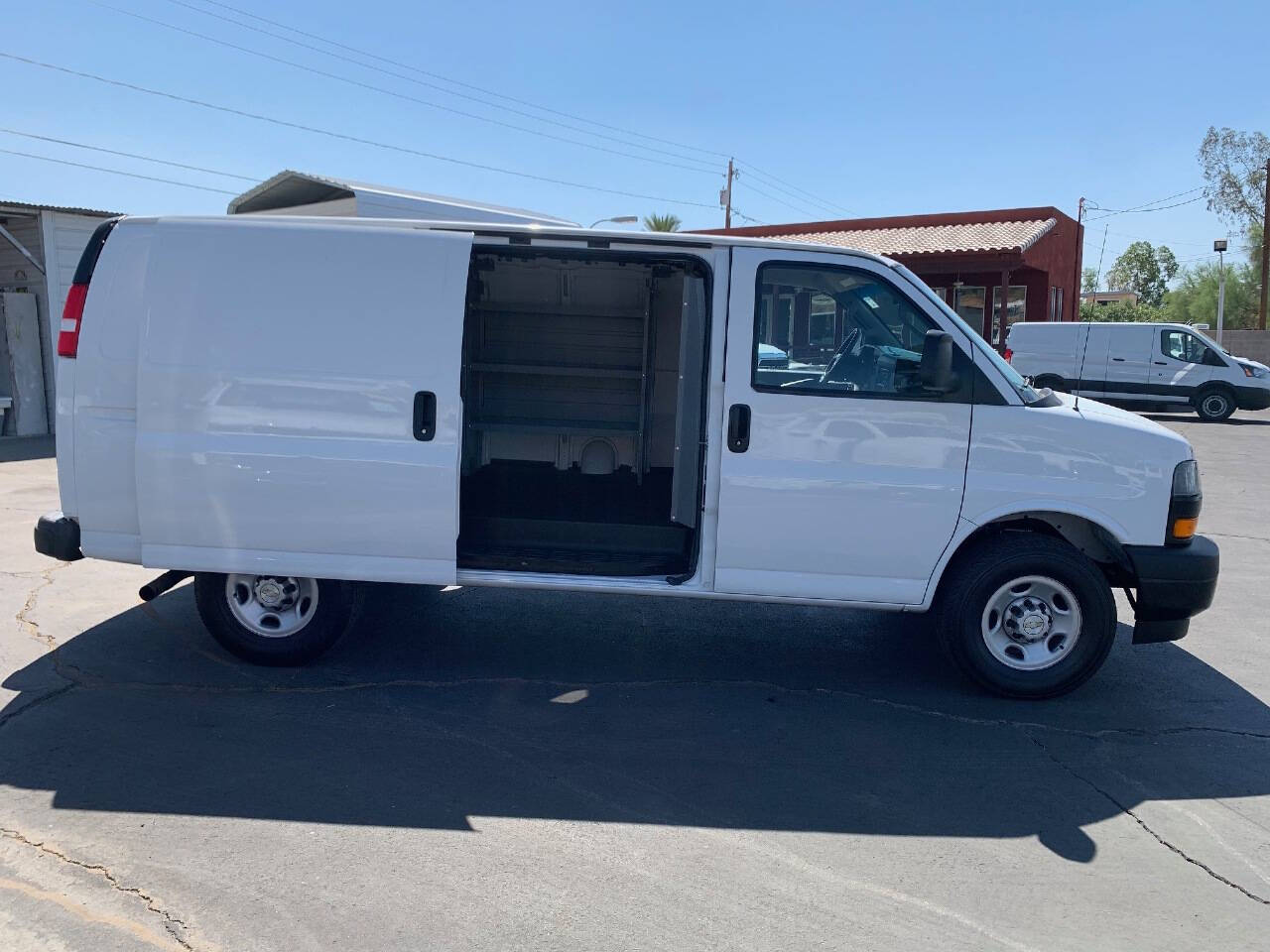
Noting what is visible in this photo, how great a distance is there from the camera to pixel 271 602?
5.52 m

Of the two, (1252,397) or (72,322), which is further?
(1252,397)

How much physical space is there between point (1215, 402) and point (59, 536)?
74.5ft

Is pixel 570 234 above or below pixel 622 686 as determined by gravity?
above

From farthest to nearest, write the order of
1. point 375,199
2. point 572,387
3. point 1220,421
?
1. point 1220,421
2. point 375,199
3. point 572,387

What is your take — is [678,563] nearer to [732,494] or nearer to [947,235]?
[732,494]

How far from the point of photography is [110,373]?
5.21 m

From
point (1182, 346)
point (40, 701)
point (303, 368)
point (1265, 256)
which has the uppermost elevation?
point (1265, 256)

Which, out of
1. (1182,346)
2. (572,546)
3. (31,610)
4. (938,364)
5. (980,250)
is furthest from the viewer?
(980,250)

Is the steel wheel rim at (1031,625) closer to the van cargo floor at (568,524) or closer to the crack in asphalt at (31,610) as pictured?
the van cargo floor at (568,524)

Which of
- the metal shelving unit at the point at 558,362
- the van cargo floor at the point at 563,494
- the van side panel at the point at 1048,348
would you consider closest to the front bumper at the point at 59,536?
the van cargo floor at the point at 563,494

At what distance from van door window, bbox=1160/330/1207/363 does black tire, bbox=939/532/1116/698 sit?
19069mm

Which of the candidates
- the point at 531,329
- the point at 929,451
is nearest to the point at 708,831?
the point at 929,451

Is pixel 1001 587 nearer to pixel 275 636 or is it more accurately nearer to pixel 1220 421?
pixel 275 636

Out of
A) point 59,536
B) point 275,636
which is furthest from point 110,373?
point 275,636
